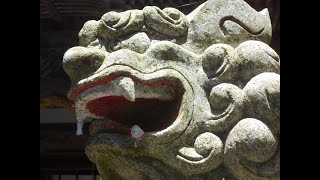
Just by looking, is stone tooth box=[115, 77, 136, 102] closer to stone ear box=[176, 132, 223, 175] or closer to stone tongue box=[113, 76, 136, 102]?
stone tongue box=[113, 76, 136, 102]

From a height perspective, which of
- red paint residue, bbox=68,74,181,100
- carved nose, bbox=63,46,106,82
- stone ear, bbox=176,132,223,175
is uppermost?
carved nose, bbox=63,46,106,82

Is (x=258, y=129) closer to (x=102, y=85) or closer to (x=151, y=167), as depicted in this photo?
(x=151, y=167)

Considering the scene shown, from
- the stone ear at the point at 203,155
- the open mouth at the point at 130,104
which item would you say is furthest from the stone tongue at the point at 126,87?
the stone ear at the point at 203,155

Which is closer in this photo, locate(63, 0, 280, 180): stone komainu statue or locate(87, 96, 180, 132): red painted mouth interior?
locate(63, 0, 280, 180): stone komainu statue

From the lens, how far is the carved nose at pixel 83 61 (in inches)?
87.0

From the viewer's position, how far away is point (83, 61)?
2213 mm

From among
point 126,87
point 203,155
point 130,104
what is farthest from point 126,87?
point 203,155

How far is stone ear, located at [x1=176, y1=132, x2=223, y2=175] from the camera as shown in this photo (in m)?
2.14

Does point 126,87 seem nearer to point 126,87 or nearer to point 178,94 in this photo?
point 126,87

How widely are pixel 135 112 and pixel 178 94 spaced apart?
0.55 ft

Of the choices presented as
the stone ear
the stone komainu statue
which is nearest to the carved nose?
the stone komainu statue
